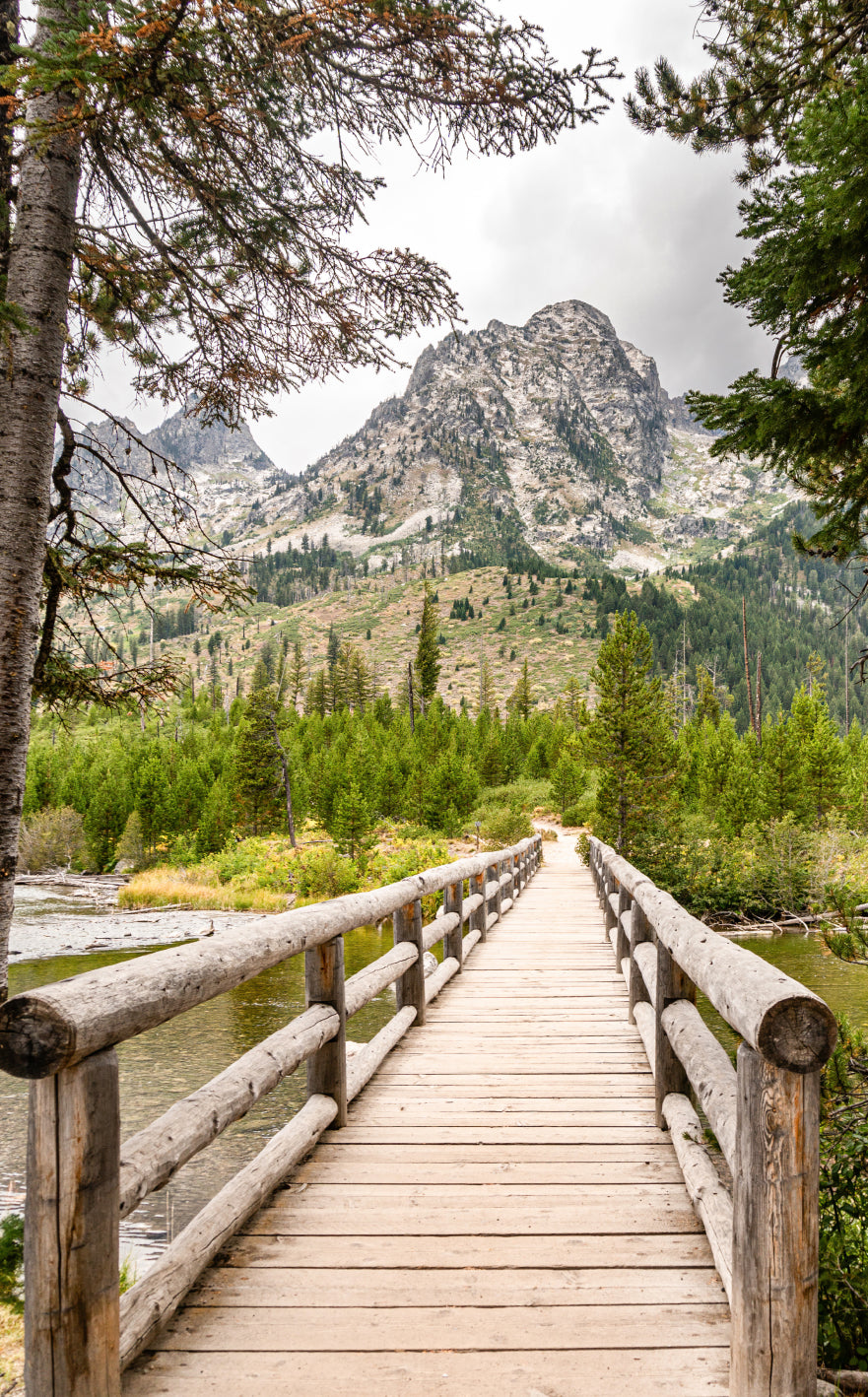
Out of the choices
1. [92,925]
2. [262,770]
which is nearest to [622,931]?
[92,925]

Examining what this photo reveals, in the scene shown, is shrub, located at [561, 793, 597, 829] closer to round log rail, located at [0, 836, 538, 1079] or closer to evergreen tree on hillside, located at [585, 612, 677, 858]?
evergreen tree on hillside, located at [585, 612, 677, 858]

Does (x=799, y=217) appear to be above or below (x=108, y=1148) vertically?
above

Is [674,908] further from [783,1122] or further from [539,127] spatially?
[539,127]

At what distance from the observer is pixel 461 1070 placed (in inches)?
157

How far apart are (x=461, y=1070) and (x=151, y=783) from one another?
3448 centimetres

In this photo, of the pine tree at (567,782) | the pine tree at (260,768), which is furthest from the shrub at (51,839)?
the pine tree at (567,782)

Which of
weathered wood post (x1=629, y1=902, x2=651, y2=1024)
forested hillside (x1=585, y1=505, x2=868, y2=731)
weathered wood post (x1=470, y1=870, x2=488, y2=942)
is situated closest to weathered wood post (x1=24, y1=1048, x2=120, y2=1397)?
weathered wood post (x1=629, y1=902, x2=651, y2=1024)

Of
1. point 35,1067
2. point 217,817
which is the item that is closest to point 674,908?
point 35,1067

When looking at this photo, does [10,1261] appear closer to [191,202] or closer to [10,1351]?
[10,1351]

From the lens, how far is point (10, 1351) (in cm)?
353

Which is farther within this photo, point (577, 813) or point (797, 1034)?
point (577, 813)

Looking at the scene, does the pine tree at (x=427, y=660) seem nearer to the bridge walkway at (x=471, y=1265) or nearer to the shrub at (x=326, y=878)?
the shrub at (x=326, y=878)

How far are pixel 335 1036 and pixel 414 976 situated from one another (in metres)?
1.77

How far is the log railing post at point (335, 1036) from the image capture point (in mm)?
3160
